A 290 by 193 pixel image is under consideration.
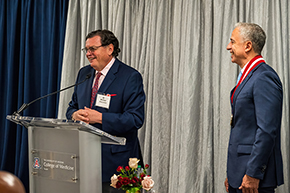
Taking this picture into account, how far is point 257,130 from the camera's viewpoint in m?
1.77

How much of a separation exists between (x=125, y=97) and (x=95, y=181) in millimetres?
844

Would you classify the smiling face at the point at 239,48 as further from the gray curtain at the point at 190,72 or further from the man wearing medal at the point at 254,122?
the gray curtain at the point at 190,72

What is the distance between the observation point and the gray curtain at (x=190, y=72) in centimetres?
266

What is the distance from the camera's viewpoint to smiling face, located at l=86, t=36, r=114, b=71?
2.33 metres

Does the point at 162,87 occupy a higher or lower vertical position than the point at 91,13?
lower

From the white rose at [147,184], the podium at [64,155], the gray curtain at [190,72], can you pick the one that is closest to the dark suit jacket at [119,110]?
the podium at [64,155]

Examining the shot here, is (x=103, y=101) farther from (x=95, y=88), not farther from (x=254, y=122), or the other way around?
(x=254, y=122)

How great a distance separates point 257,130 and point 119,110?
0.94 metres

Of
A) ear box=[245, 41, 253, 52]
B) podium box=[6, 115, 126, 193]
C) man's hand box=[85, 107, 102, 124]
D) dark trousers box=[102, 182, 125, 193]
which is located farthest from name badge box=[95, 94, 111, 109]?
ear box=[245, 41, 253, 52]

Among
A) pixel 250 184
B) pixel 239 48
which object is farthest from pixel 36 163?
pixel 239 48

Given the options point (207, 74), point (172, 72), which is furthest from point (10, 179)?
point (172, 72)

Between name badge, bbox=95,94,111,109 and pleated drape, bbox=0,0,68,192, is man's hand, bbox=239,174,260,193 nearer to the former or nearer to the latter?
name badge, bbox=95,94,111,109

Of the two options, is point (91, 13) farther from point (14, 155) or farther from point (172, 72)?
point (14, 155)

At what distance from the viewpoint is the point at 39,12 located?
3.99 m
